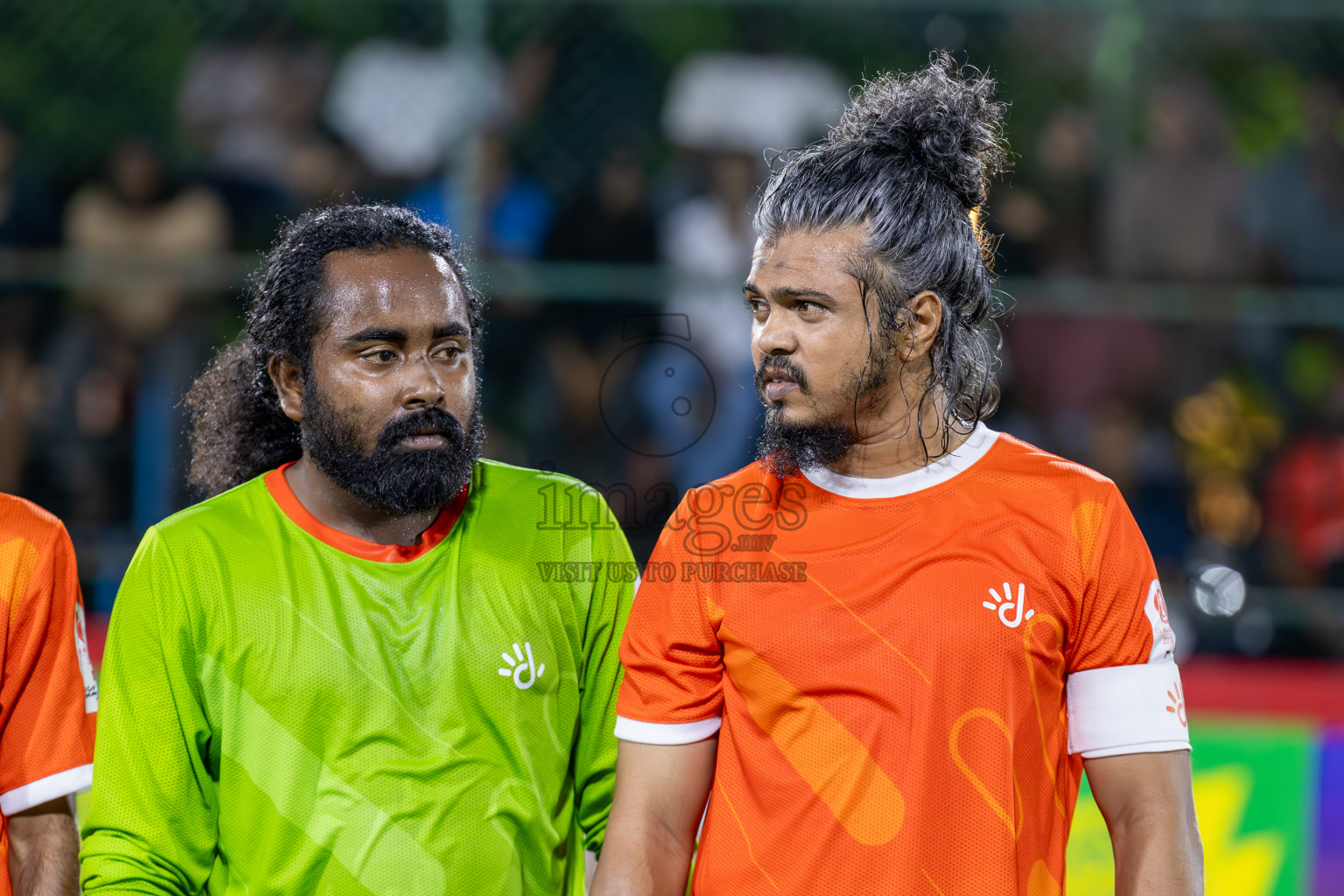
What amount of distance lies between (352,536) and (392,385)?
29 cm

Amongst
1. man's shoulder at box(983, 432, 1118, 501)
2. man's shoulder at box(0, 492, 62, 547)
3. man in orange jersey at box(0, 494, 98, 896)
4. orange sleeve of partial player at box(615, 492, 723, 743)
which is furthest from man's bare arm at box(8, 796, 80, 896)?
man's shoulder at box(983, 432, 1118, 501)

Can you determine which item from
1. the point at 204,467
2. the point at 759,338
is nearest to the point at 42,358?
the point at 204,467

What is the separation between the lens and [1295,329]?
569 cm

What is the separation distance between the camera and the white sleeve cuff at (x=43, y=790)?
8.37 ft

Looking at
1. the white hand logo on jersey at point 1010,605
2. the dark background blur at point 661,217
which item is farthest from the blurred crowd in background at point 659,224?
the white hand logo on jersey at point 1010,605

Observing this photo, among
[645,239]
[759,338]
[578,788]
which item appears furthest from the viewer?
[645,239]

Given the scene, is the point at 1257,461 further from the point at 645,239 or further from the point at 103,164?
the point at 103,164

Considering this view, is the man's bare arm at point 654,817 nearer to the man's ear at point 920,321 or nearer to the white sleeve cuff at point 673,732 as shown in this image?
the white sleeve cuff at point 673,732

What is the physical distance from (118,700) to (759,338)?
1.27 metres

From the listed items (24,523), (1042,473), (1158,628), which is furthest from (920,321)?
(24,523)

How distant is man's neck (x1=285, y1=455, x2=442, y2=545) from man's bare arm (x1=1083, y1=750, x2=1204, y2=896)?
→ 1.27m

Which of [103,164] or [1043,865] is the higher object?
[103,164]

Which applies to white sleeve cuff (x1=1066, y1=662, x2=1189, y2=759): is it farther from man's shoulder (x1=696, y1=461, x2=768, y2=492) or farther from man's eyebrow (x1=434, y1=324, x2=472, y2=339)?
man's eyebrow (x1=434, y1=324, x2=472, y2=339)

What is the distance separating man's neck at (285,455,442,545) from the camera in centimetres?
270
